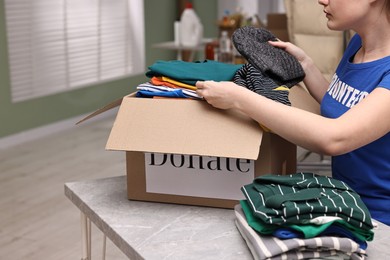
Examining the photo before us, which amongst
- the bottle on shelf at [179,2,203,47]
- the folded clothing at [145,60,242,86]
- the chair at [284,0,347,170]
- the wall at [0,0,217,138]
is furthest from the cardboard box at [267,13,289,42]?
the folded clothing at [145,60,242,86]

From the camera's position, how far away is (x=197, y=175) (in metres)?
1.38

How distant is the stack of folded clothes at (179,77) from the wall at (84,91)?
3.21 m

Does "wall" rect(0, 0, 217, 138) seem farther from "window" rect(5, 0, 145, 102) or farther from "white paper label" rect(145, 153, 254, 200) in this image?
"white paper label" rect(145, 153, 254, 200)

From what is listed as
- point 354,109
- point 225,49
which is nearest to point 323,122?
point 354,109

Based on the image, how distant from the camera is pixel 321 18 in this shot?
3090mm

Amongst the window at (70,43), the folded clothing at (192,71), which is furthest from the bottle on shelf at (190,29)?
the folded clothing at (192,71)

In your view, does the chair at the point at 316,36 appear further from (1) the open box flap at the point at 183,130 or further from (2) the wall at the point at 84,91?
(2) the wall at the point at 84,91

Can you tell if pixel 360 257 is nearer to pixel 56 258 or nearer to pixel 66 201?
pixel 56 258

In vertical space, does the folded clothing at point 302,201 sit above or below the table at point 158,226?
above

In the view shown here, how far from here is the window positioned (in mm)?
4590

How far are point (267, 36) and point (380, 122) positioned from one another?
47 centimetres

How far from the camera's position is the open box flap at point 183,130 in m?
1.27

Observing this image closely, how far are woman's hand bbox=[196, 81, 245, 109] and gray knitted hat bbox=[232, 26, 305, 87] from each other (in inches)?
6.1

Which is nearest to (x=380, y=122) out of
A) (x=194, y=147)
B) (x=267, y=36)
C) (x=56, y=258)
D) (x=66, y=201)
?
(x=194, y=147)
